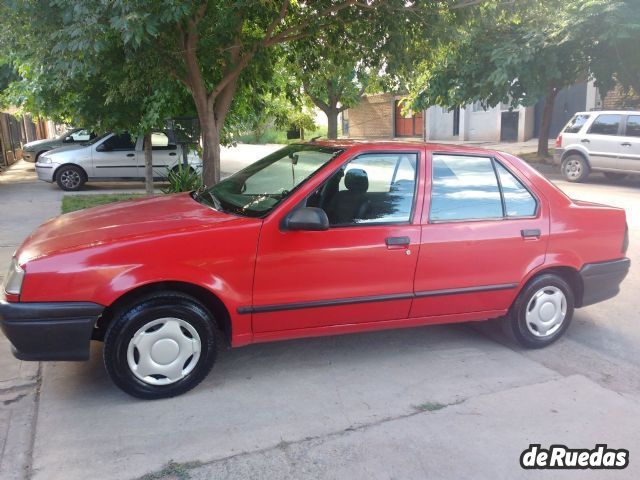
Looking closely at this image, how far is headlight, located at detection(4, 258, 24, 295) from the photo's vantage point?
10.7 feet

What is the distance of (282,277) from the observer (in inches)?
144

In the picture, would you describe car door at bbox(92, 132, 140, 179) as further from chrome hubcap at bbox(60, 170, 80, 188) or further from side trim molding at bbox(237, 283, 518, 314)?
side trim molding at bbox(237, 283, 518, 314)

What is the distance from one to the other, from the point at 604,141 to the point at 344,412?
40.4 ft

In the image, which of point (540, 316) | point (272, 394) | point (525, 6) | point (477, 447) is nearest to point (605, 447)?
point (477, 447)

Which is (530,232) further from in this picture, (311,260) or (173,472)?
(173,472)

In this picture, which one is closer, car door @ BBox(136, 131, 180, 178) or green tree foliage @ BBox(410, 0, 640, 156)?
green tree foliage @ BBox(410, 0, 640, 156)

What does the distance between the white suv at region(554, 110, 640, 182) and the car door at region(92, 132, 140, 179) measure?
10765 millimetres

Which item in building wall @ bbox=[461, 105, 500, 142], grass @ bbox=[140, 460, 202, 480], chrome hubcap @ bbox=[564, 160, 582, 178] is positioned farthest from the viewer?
building wall @ bbox=[461, 105, 500, 142]

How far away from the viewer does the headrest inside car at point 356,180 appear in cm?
408

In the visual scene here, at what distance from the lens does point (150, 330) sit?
3451mm

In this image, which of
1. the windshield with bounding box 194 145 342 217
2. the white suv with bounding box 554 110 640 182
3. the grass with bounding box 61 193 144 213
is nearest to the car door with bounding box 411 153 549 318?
the windshield with bounding box 194 145 342 217

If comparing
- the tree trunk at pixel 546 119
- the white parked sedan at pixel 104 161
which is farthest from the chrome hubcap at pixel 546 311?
the tree trunk at pixel 546 119

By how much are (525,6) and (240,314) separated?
6.16 metres

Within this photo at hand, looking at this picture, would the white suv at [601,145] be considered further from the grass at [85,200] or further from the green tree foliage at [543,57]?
the grass at [85,200]
